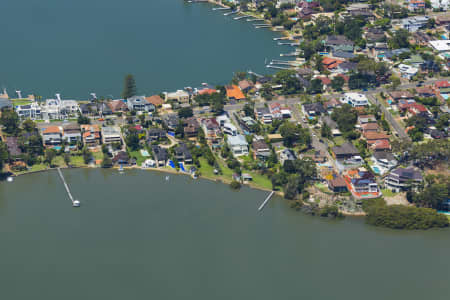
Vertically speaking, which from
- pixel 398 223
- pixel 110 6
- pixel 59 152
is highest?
pixel 110 6

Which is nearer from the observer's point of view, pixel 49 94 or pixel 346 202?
pixel 346 202

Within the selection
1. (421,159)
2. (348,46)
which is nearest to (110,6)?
(348,46)

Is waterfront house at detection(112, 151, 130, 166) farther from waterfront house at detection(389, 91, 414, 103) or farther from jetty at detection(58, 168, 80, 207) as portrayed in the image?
waterfront house at detection(389, 91, 414, 103)

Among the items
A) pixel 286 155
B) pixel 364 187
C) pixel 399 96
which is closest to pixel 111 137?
pixel 286 155

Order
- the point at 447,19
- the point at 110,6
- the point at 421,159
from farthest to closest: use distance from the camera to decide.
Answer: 1. the point at 110,6
2. the point at 447,19
3. the point at 421,159

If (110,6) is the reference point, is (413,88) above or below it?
below

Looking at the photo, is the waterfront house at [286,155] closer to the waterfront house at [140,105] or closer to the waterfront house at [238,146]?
the waterfront house at [238,146]

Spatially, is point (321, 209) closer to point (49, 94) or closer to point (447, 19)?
point (49, 94)
